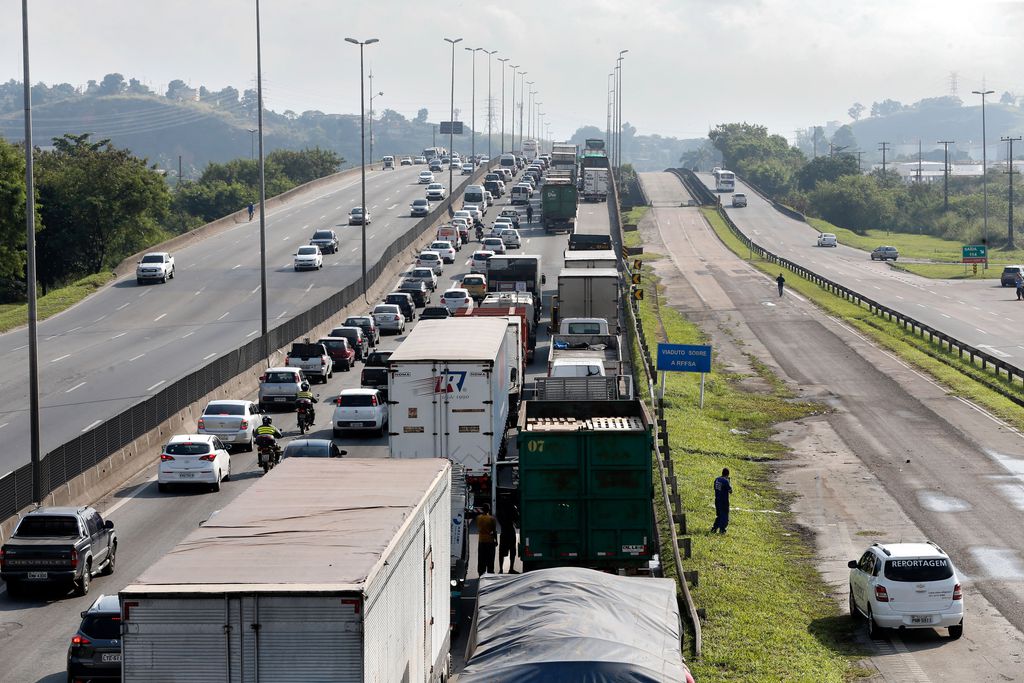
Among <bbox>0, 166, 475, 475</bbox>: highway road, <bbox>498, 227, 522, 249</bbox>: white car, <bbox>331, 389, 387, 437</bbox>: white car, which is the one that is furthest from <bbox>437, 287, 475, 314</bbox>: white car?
<bbox>498, 227, 522, 249</bbox>: white car

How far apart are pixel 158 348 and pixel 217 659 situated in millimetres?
46680

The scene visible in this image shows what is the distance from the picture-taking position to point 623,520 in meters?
23.2

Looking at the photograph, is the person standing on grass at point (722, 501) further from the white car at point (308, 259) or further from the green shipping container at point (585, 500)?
the white car at point (308, 259)

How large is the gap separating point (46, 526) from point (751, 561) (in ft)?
42.6

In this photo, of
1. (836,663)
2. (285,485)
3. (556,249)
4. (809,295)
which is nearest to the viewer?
(285,485)

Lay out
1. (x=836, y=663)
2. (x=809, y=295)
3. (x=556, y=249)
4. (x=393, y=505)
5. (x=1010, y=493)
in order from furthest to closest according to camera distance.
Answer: (x=556, y=249) < (x=809, y=295) < (x=1010, y=493) < (x=836, y=663) < (x=393, y=505)

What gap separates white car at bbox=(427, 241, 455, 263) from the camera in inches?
3514

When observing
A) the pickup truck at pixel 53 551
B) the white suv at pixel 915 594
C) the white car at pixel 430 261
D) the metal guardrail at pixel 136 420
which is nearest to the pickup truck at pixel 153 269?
the white car at pixel 430 261

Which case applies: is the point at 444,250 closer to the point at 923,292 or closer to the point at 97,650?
the point at 923,292

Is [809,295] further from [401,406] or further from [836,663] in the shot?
[836,663]

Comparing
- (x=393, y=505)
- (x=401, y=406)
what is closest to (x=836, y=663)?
(x=393, y=505)

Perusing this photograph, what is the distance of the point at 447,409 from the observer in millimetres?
28219

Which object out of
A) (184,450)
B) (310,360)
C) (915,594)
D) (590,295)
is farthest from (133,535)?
(590,295)

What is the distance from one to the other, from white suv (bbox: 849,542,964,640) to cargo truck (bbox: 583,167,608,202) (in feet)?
362
